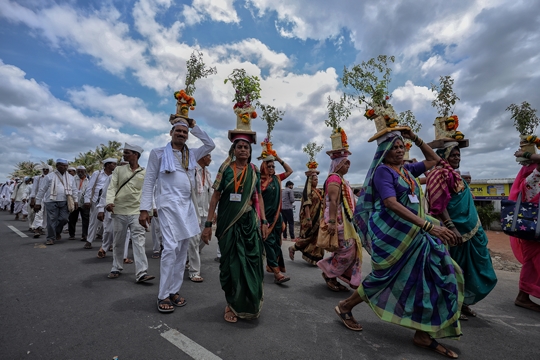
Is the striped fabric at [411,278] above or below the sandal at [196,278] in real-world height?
above

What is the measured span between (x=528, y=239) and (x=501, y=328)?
1.49 m

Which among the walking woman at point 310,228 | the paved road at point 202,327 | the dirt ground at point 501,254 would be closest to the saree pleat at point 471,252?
the paved road at point 202,327

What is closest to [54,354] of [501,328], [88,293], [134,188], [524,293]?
[88,293]

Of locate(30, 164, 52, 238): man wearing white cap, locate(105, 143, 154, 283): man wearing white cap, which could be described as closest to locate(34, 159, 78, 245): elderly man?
locate(30, 164, 52, 238): man wearing white cap

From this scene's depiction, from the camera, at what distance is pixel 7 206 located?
21.9 meters

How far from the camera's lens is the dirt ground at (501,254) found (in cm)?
792

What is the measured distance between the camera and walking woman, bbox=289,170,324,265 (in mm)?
6125

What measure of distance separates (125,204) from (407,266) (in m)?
4.36

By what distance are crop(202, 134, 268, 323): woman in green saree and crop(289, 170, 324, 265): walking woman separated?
2.55 meters

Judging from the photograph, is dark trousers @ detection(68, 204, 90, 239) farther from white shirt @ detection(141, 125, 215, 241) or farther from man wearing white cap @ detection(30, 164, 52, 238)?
white shirt @ detection(141, 125, 215, 241)

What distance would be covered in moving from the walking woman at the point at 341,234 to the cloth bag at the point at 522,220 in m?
2.09

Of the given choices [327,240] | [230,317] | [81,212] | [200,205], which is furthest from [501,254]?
[81,212]

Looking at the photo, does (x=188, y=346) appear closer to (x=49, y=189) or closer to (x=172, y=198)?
(x=172, y=198)

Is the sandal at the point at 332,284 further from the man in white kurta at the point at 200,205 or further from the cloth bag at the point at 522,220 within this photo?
the cloth bag at the point at 522,220
